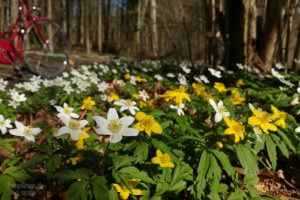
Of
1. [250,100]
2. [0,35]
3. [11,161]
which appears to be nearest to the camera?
[11,161]

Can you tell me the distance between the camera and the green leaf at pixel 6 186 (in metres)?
1.03

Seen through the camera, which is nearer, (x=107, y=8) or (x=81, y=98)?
(x=81, y=98)

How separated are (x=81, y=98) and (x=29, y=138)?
4.86 feet

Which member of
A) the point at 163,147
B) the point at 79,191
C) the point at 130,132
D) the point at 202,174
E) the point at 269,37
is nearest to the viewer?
the point at 79,191

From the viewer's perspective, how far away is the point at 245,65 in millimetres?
4000

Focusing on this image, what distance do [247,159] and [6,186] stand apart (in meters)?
1.35

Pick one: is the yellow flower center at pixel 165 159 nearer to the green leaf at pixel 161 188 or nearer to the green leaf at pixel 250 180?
the green leaf at pixel 161 188

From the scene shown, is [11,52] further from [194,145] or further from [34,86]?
[194,145]

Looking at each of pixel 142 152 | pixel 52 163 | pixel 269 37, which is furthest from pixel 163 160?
pixel 269 37

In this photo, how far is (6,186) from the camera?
107 cm

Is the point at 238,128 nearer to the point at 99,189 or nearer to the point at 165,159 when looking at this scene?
the point at 165,159

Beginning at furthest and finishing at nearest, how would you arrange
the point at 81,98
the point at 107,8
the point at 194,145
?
1. the point at 107,8
2. the point at 81,98
3. the point at 194,145

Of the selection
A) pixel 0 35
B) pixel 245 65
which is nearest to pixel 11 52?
pixel 0 35

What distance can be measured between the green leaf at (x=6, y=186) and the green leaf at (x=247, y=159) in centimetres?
127
